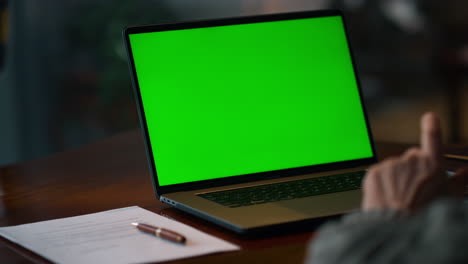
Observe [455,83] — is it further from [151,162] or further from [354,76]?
[151,162]

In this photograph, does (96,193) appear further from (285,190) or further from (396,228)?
(396,228)

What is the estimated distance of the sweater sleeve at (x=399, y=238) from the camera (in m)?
0.46

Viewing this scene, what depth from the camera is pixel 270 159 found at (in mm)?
1210

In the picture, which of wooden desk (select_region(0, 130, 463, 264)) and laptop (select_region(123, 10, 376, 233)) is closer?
wooden desk (select_region(0, 130, 463, 264))

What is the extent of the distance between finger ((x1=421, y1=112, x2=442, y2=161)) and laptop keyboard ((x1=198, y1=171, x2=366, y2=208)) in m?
0.31

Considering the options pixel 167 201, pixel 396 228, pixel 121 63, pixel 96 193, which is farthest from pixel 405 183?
pixel 121 63

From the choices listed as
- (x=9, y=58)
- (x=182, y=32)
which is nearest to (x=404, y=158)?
(x=182, y=32)

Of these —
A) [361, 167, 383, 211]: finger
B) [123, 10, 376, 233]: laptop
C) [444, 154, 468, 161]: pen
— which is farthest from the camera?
[444, 154, 468, 161]: pen

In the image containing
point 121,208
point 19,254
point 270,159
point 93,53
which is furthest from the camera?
point 93,53

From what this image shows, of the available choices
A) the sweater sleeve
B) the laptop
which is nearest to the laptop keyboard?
the laptop

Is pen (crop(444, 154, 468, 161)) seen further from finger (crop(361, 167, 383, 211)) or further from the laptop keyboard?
finger (crop(361, 167, 383, 211))

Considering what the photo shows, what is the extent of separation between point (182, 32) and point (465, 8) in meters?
4.42

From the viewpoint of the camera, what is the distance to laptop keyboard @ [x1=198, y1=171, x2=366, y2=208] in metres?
1.03

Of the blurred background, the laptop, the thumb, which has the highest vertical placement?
the blurred background
